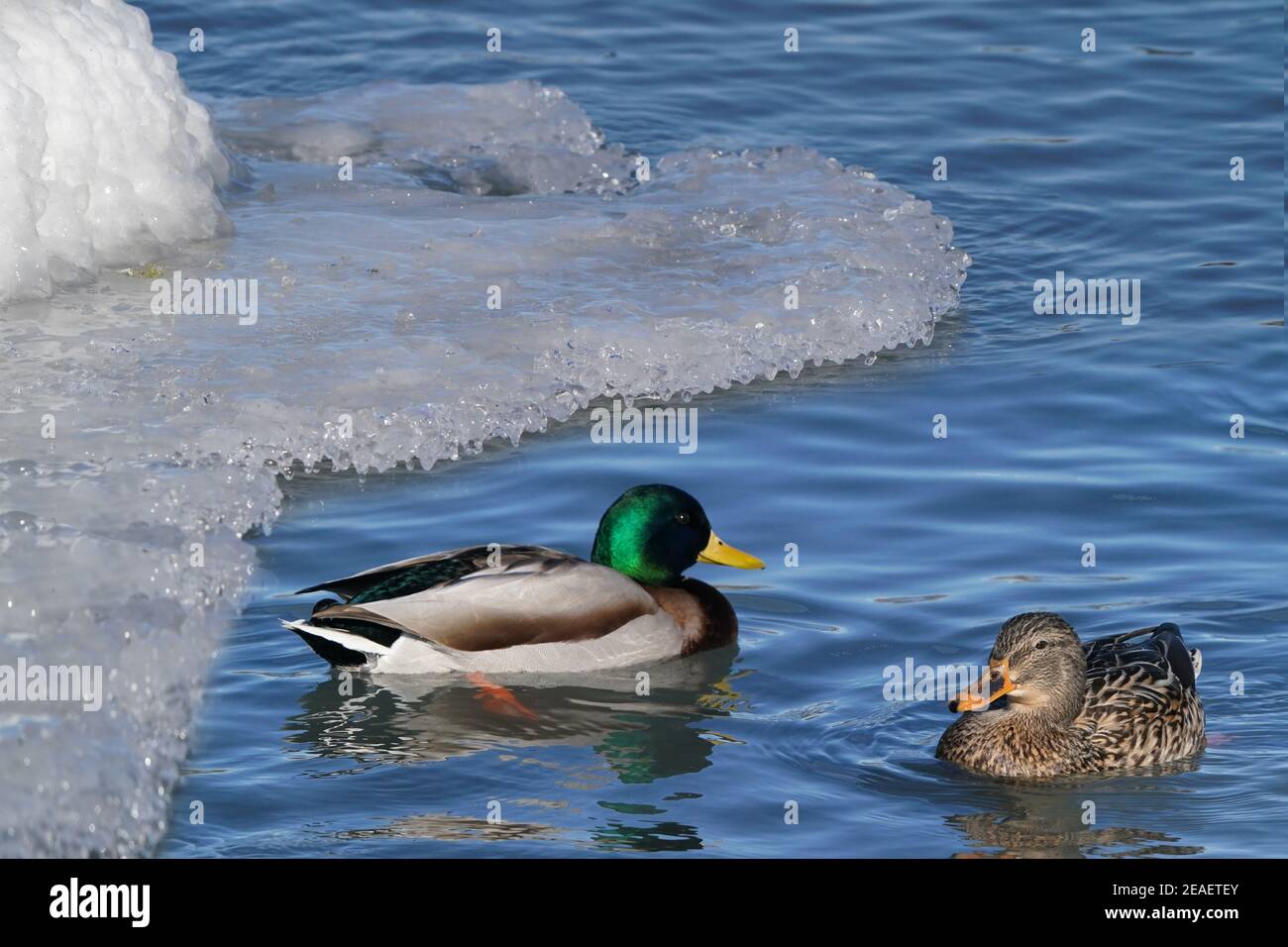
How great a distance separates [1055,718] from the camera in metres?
6.14

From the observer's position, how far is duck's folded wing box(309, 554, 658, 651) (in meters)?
6.61

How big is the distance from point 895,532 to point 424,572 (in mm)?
1990

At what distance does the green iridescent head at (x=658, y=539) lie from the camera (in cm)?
718

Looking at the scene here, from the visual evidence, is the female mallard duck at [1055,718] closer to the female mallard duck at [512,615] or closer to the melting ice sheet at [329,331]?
the female mallard duck at [512,615]

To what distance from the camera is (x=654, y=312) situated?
9789mm

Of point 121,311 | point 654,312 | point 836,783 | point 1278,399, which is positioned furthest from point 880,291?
point 836,783

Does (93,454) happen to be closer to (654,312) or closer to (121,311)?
(121,311)

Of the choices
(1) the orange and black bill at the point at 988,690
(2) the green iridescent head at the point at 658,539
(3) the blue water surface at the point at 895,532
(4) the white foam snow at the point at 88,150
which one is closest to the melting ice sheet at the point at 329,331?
(4) the white foam snow at the point at 88,150

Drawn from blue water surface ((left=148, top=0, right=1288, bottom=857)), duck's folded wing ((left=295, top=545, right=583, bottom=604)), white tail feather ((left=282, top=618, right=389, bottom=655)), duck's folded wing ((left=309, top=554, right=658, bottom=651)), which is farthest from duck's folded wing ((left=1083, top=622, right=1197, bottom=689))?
white tail feather ((left=282, top=618, right=389, bottom=655))

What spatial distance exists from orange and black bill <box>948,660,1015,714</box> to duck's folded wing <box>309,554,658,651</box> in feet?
4.55

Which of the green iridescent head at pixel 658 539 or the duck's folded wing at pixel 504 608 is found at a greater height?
the green iridescent head at pixel 658 539

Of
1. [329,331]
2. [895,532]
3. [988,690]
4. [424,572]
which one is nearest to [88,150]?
[329,331]

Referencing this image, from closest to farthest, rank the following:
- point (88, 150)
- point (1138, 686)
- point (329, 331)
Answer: point (1138, 686) → point (329, 331) → point (88, 150)

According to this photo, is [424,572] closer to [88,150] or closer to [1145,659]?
[1145,659]
